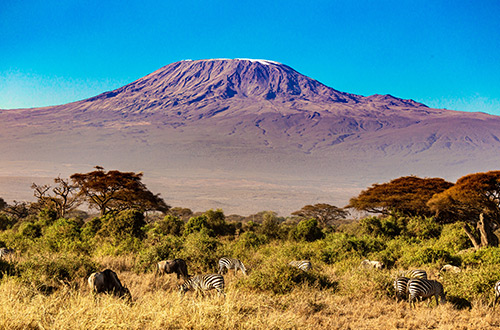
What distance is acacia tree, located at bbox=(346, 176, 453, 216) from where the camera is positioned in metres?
22.7

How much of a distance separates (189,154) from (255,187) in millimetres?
57461

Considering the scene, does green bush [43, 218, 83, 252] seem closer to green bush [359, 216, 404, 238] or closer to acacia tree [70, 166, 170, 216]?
acacia tree [70, 166, 170, 216]

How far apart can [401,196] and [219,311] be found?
20698mm

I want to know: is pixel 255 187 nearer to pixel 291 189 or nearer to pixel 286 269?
pixel 291 189

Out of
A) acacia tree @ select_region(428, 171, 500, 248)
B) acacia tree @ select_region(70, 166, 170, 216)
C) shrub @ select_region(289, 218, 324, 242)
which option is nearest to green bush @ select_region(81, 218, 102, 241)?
acacia tree @ select_region(70, 166, 170, 216)

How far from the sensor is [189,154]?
504 feet

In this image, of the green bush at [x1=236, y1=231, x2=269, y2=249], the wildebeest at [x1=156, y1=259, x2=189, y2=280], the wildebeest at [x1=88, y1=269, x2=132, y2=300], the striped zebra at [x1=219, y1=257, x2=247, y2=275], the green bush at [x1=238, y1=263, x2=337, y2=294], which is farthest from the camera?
the green bush at [x1=236, y1=231, x2=269, y2=249]

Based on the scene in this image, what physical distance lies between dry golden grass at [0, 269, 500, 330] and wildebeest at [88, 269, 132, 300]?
0.46 metres

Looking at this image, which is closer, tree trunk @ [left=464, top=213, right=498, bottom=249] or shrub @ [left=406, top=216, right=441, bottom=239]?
tree trunk @ [left=464, top=213, right=498, bottom=249]

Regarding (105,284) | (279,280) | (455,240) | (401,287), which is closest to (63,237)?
(105,284)

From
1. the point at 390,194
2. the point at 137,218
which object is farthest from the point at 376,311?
the point at 390,194

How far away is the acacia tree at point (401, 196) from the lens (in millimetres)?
22688

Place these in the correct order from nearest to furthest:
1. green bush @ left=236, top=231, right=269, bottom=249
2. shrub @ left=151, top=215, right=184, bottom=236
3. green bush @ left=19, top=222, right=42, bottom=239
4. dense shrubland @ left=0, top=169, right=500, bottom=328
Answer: dense shrubland @ left=0, top=169, right=500, bottom=328, green bush @ left=236, top=231, right=269, bottom=249, green bush @ left=19, top=222, right=42, bottom=239, shrub @ left=151, top=215, right=184, bottom=236

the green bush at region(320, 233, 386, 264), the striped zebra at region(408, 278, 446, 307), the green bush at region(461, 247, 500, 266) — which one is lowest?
the green bush at region(320, 233, 386, 264)
